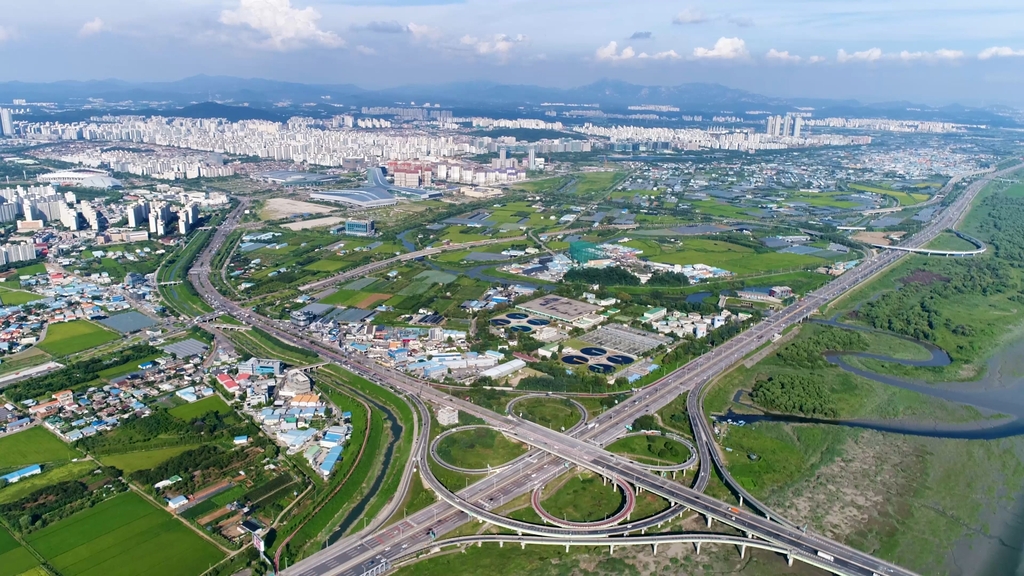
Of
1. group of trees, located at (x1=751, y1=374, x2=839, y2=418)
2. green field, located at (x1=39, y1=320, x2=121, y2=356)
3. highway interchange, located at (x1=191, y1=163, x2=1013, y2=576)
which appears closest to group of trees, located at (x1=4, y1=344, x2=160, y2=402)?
green field, located at (x1=39, y1=320, x2=121, y2=356)

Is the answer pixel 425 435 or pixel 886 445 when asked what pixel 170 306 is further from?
pixel 886 445

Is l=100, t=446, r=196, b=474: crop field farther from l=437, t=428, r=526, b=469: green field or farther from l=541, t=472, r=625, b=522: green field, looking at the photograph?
l=541, t=472, r=625, b=522: green field

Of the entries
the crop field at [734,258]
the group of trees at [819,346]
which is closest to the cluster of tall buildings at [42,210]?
the crop field at [734,258]

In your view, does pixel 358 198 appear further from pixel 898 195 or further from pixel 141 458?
pixel 898 195

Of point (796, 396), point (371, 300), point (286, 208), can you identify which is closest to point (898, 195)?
point (796, 396)

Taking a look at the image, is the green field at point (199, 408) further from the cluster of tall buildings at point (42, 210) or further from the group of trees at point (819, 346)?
the cluster of tall buildings at point (42, 210)

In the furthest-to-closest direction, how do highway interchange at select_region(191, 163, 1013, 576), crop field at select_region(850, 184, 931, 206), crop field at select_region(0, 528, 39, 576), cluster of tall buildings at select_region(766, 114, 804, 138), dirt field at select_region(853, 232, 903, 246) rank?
cluster of tall buildings at select_region(766, 114, 804, 138), crop field at select_region(850, 184, 931, 206), dirt field at select_region(853, 232, 903, 246), highway interchange at select_region(191, 163, 1013, 576), crop field at select_region(0, 528, 39, 576)

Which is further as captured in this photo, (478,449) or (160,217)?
(160,217)

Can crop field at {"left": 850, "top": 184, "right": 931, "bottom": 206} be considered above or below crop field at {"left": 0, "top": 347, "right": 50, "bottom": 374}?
above
